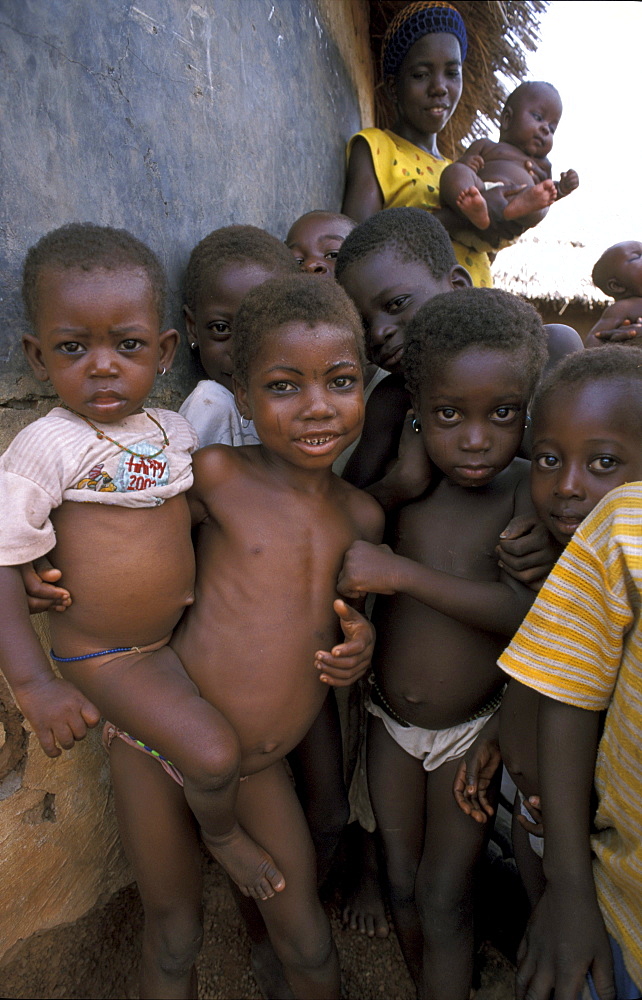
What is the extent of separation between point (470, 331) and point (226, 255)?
770 millimetres

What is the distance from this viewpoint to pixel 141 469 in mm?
1413

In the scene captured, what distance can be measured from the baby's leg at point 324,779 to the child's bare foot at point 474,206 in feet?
6.70

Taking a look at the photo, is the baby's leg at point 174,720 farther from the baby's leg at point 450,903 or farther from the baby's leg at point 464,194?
the baby's leg at point 464,194

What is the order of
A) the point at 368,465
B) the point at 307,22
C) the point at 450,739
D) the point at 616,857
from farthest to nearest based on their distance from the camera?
the point at 307,22, the point at 368,465, the point at 450,739, the point at 616,857

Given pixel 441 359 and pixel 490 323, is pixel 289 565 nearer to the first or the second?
pixel 441 359

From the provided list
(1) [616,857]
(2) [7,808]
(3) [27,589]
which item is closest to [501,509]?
(1) [616,857]

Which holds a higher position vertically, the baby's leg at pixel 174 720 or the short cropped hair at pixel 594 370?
the short cropped hair at pixel 594 370

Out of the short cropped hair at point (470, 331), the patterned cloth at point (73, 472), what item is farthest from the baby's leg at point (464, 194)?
the patterned cloth at point (73, 472)

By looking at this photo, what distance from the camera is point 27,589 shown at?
4.30 ft

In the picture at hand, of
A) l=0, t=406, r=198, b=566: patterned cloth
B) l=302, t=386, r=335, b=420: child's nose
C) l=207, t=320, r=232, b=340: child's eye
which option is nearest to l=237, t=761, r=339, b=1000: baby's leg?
l=0, t=406, r=198, b=566: patterned cloth

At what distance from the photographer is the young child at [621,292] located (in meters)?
3.12

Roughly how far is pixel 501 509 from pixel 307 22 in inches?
95.4

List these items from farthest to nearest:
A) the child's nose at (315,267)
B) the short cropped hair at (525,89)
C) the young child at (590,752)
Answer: the short cropped hair at (525,89) < the child's nose at (315,267) < the young child at (590,752)

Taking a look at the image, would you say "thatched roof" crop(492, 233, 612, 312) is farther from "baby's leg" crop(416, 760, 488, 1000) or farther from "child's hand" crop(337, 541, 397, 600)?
"baby's leg" crop(416, 760, 488, 1000)
